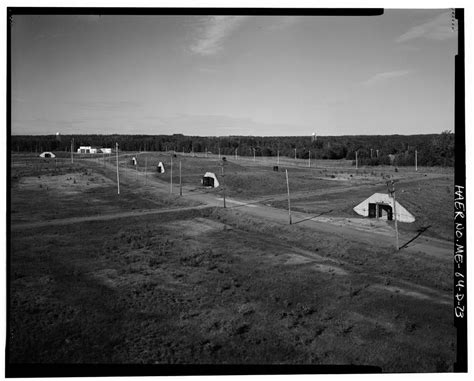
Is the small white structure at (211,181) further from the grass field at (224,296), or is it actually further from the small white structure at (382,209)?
the small white structure at (382,209)

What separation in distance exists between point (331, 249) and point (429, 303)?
7009 millimetres

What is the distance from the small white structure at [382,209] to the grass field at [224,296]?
1.45 meters

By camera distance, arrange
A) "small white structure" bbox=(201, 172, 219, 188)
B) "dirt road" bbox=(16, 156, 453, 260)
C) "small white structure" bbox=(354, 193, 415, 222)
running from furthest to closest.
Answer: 1. "small white structure" bbox=(201, 172, 219, 188)
2. "small white structure" bbox=(354, 193, 415, 222)
3. "dirt road" bbox=(16, 156, 453, 260)

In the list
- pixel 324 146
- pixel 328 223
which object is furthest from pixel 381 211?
pixel 324 146

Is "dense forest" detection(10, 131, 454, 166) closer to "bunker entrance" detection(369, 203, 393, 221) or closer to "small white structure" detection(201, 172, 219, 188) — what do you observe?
"small white structure" detection(201, 172, 219, 188)

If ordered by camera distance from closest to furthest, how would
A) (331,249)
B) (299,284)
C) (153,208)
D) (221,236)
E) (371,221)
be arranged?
(299,284)
(331,249)
(221,236)
(371,221)
(153,208)

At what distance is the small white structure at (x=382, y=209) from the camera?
23658mm

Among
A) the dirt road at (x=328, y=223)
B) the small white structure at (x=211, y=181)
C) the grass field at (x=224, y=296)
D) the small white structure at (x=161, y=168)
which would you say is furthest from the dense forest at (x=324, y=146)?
the grass field at (x=224, y=296)

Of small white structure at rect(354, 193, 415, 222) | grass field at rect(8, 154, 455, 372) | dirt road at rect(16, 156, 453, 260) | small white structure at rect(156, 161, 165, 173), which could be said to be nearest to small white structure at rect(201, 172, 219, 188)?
dirt road at rect(16, 156, 453, 260)

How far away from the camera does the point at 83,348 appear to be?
9.88 m

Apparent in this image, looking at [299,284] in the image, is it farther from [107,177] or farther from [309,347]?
[107,177]

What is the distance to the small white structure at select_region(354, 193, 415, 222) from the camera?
23.7 m

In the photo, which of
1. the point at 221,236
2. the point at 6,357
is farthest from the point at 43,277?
the point at 221,236

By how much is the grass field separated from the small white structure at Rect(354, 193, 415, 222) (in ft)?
4.75
